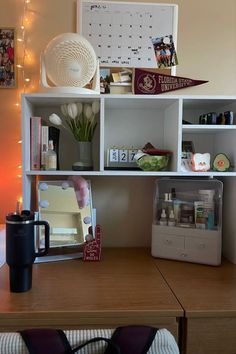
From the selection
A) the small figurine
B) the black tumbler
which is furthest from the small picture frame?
the black tumbler

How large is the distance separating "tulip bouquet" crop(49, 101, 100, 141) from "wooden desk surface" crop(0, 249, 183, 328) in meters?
0.56

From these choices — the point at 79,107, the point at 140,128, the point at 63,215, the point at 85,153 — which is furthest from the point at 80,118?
the point at 63,215

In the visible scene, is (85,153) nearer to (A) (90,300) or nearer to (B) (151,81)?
(B) (151,81)

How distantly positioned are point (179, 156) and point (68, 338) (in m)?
0.84

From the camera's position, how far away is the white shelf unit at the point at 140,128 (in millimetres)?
1283

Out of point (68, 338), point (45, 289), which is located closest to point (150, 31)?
point (45, 289)

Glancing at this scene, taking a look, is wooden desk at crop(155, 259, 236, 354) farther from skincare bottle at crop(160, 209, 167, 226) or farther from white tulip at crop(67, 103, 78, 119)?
white tulip at crop(67, 103, 78, 119)

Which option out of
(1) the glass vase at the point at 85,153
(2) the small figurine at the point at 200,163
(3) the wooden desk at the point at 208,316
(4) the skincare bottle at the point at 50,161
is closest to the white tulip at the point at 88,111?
(1) the glass vase at the point at 85,153

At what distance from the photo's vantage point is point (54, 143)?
4.50 ft

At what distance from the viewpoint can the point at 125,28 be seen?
147 centimetres

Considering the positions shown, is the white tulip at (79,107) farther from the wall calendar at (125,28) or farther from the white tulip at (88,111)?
the wall calendar at (125,28)

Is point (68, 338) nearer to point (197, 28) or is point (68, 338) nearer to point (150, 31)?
point (150, 31)

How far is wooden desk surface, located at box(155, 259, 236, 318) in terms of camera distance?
3.02 ft

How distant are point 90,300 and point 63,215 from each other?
1.65 feet
